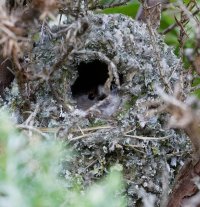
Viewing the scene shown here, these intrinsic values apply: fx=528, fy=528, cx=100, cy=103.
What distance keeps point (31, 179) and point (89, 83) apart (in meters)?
0.81

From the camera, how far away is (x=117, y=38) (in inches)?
45.3

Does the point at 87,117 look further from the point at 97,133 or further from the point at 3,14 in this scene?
the point at 3,14

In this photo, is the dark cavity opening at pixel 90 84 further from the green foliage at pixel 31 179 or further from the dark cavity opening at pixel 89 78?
the green foliage at pixel 31 179

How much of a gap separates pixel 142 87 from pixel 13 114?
0.28 m

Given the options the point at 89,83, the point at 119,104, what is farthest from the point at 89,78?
the point at 119,104

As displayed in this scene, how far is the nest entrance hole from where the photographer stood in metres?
1.19

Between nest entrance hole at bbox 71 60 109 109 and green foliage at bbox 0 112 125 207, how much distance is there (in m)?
0.65

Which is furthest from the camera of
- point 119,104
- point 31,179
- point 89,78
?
point 89,78

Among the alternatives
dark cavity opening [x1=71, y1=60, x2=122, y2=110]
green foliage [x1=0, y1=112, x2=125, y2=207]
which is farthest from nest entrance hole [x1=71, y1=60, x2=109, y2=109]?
green foliage [x1=0, y1=112, x2=125, y2=207]

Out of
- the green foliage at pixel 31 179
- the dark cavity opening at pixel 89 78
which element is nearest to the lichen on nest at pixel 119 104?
the dark cavity opening at pixel 89 78

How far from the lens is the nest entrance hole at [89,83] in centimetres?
119

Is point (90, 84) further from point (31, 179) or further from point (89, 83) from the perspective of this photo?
point (31, 179)

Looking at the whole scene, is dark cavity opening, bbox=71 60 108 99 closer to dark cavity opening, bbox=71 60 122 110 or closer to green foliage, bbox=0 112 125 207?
dark cavity opening, bbox=71 60 122 110

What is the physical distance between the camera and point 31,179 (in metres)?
0.49
